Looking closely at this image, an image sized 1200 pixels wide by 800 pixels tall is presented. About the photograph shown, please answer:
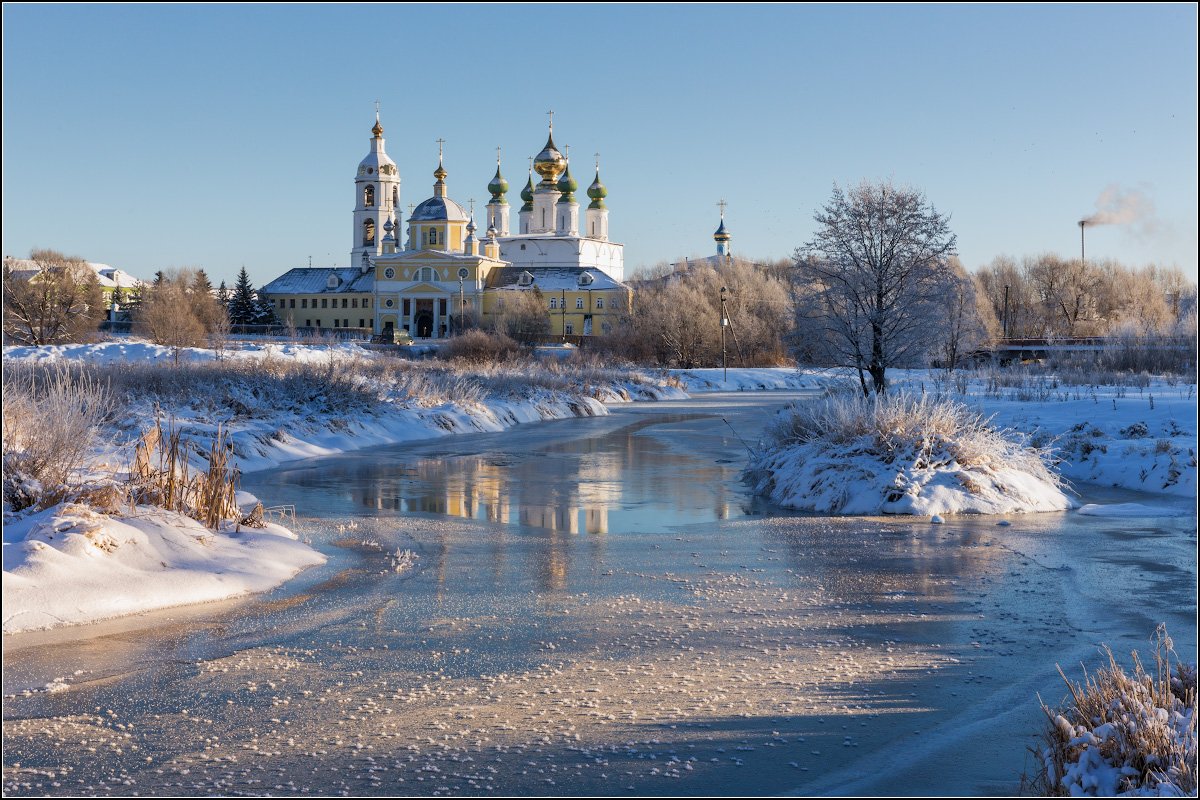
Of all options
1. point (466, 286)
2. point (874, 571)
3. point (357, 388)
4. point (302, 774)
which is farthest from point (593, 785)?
point (466, 286)

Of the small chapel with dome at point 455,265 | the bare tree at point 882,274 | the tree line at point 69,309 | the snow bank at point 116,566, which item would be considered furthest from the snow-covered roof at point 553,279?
the snow bank at point 116,566

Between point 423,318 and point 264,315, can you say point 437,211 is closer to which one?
point 423,318

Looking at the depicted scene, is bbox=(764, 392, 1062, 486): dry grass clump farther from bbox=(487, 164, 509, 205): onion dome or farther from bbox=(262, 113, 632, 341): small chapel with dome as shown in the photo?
bbox=(487, 164, 509, 205): onion dome

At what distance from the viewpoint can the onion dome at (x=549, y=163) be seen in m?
112

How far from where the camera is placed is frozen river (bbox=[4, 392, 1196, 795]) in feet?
17.9

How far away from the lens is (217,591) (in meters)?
8.99

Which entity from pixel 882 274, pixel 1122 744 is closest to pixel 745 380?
pixel 882 274

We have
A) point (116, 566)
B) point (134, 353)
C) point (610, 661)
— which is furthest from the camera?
point (134, 353)

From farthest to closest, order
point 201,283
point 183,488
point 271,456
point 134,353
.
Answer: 1. point 201,283
2. point 134,353
3. point 271,456
4. point 183,488

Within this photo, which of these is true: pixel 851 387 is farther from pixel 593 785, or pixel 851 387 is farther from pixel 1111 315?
pixel 1111 315

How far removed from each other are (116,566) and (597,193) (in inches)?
4462

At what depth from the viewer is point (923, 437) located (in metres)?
14.7

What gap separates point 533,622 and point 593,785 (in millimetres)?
3056

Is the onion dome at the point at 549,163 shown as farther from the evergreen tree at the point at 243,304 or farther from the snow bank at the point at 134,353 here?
the snow bank at the point at 134,353
